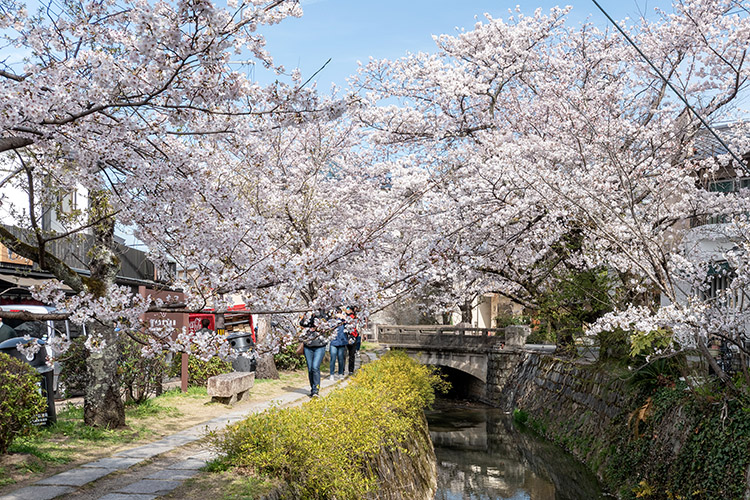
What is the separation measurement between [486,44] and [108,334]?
14.1m

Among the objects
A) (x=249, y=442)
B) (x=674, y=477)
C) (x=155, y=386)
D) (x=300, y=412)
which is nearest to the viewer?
(x=249, y=442)

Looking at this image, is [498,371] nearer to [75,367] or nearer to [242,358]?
[242,358]

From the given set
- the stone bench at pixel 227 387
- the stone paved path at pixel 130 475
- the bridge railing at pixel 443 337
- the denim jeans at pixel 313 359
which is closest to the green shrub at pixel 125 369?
the stone bench at pixel 227 387

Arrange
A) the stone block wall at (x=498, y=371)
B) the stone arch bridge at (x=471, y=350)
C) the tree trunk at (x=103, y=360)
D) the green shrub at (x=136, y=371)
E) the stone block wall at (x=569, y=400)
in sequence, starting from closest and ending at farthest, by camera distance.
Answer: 1. the tree trunk at (x=103, y=360)
2. the green shrub at (x=136, y=371)
3. the stone block wall at (x=569, y=400)
4. the stone block wall at (x=498, y=371)
5. the stone arch bridge at (x=471, y=350)

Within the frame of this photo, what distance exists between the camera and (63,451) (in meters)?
7.85

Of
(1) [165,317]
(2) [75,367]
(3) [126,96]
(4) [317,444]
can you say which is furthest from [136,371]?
(3) [126,96]

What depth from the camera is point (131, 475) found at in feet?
22.3

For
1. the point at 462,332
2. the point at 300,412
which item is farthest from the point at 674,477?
the point at 462,332

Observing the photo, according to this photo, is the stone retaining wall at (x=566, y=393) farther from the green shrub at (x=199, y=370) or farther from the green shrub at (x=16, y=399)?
the green shrub at (x=16, y=399)

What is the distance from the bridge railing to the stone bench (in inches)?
760

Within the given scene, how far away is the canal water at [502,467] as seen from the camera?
14102 millimetres

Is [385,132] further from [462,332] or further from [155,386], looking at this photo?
[462,332]

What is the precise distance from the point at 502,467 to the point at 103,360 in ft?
36.5

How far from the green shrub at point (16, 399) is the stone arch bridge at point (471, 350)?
2171 cm
